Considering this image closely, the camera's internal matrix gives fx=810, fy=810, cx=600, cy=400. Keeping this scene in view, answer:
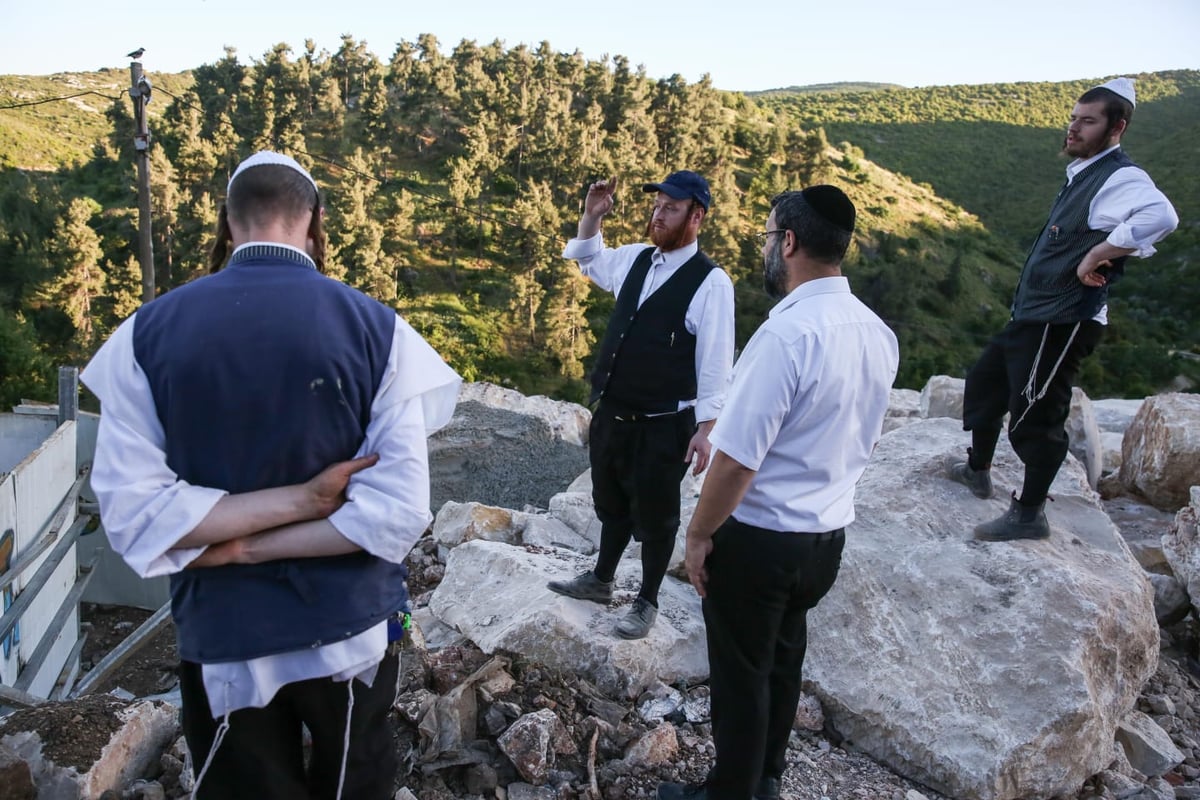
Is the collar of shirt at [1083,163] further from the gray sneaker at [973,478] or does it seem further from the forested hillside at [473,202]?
the forested hillside at [473,202]

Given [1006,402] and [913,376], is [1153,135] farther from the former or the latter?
[1006,402]

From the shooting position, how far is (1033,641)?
10.6 feet

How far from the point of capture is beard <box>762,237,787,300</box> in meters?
2.24

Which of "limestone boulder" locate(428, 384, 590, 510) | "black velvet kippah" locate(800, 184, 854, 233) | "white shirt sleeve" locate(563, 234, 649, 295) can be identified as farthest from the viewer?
"limestone boulder" locate(428, 384, 590, 510)

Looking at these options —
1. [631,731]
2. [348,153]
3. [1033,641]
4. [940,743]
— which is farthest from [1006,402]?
[348,153]

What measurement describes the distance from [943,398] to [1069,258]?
4.06 meters

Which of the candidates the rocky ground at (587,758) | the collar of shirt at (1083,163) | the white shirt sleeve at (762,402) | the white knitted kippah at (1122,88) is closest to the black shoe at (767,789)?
the rocky ground at (587,758)

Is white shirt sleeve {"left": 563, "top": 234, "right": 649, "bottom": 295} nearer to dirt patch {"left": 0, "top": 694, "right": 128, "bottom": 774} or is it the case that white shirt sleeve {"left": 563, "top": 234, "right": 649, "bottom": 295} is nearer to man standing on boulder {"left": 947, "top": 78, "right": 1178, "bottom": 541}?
man standing on boulder {"left": 947, "top": 78, "right": 1178, "bottom": 541}

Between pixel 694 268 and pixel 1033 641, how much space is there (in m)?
2.01

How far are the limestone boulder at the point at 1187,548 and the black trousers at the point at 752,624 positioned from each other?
3090 millimetres

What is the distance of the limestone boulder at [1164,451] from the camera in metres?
5.57

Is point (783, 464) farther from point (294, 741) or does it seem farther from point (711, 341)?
point (294, 741)

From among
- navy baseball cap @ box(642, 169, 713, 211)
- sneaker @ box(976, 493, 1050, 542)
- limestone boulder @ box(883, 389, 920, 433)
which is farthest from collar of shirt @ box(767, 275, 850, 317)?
limestone boulder @ box(883, 389, 920, 433)

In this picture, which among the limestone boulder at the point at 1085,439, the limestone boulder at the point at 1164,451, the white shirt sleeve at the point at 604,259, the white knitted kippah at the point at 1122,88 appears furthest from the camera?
the limestone boulder at the point at 1085,439
